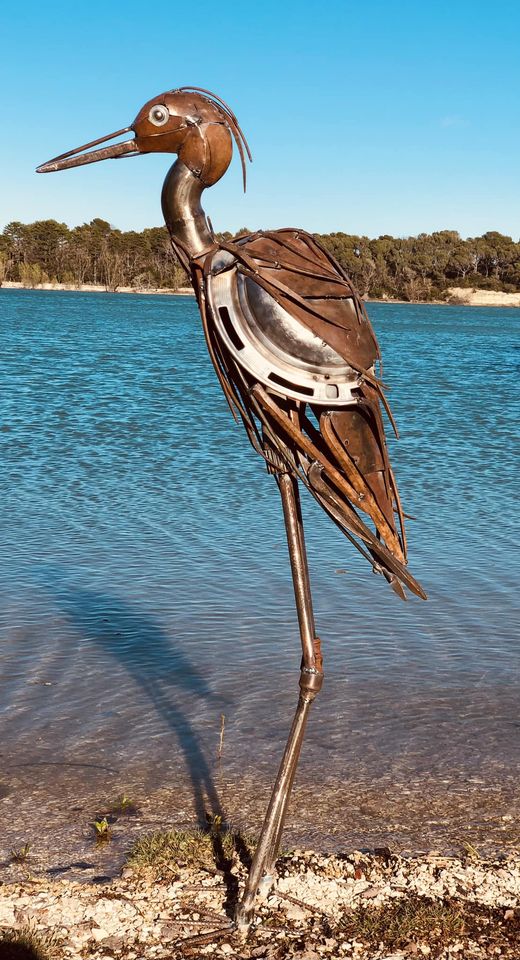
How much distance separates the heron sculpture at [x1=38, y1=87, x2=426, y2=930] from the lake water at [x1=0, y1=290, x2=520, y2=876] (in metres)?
2.01

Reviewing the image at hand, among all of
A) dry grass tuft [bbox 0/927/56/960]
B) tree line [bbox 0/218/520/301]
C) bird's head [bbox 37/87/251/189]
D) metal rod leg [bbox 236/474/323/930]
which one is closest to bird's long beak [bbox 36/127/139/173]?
bird's head [bbox 37/87/251/189]

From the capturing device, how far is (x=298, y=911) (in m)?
4.09

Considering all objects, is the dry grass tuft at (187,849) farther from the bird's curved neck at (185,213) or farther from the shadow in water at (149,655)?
the bird's curved neck at (185,213)

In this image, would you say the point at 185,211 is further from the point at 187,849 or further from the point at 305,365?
the point at 187,849

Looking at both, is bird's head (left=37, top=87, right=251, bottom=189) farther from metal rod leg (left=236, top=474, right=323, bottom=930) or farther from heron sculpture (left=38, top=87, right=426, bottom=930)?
metal rod leg (left=236, top=474, right=323, bottom=930)

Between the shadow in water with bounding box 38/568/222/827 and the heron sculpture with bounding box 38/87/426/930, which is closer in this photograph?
the heron sculpture with bounding box 38/87/426/930

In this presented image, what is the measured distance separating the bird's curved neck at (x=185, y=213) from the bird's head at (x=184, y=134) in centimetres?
4

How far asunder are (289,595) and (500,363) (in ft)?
103

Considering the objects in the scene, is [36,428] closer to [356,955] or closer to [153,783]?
[153,783]

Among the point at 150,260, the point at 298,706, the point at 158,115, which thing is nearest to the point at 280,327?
the point at 158,115

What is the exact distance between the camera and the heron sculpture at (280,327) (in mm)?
3498

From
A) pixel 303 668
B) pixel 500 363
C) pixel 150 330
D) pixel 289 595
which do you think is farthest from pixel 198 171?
pixel 150 330

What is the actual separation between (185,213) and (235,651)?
438cm

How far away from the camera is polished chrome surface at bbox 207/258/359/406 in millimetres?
3486
